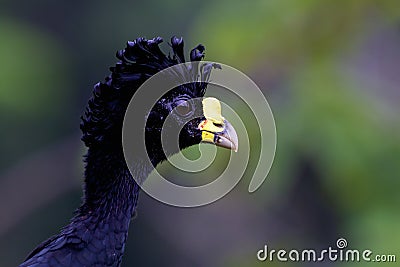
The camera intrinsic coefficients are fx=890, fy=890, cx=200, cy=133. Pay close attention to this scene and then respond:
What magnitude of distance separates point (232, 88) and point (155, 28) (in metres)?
3.85

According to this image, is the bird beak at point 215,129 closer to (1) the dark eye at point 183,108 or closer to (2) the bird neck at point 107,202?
(1) the dark eye at point 183,108

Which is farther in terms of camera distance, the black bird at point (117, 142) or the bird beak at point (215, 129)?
the bird beak at point (215, 129)

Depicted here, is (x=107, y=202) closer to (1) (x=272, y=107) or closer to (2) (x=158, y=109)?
(2) (x=158, y=109)

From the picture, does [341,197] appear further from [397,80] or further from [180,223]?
[180,223]

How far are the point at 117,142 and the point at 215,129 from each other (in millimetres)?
425

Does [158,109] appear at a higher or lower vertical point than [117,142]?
higher

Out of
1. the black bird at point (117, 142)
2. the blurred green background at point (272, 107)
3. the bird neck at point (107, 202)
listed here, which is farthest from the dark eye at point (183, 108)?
the blurred green background at point (272, 107)

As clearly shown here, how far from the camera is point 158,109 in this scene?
3.77 m

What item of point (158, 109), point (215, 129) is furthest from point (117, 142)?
point (215, 129)

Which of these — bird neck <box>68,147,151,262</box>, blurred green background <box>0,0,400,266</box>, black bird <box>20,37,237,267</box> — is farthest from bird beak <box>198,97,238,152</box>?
blurred green background <box>0,0,400,266</box>

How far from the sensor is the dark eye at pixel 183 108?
3.79 metres

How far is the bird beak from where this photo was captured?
12.4 feet

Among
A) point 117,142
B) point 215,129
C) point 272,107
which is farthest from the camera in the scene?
point 272,107

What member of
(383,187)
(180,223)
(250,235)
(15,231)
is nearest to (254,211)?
(250,235)
